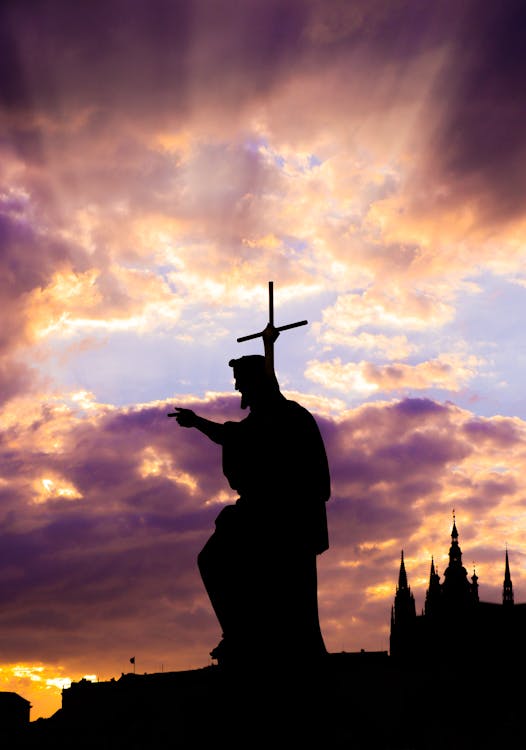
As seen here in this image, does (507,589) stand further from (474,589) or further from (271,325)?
(271,325)

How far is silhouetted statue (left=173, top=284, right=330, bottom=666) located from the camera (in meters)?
8.04

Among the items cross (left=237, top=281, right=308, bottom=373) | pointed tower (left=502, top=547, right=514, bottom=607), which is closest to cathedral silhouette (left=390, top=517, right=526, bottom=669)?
pointed tower (left=502, top=547, right=514, bottom=607)

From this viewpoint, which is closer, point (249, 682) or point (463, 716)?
point (249, 682)

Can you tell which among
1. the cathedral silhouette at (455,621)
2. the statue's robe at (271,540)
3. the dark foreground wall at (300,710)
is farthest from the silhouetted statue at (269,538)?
the cathedral silhouette at (455,621)

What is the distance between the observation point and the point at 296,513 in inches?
328

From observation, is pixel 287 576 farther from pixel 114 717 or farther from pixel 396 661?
pixel 114 717

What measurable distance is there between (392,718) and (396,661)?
21.3m

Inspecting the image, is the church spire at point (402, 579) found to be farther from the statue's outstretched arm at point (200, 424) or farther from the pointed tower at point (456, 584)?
the statue's outstretched arm at point (200, 424)

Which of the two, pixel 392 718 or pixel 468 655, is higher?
pixel 468 655

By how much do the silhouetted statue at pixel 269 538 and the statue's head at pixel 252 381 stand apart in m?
0.20

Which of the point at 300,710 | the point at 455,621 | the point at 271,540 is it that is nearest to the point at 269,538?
the point at 271,540

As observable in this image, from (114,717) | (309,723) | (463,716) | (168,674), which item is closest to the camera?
(309,723)

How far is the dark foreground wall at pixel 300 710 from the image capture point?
775 cm

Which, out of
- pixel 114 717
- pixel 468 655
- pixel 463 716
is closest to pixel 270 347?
pixel 463 716
